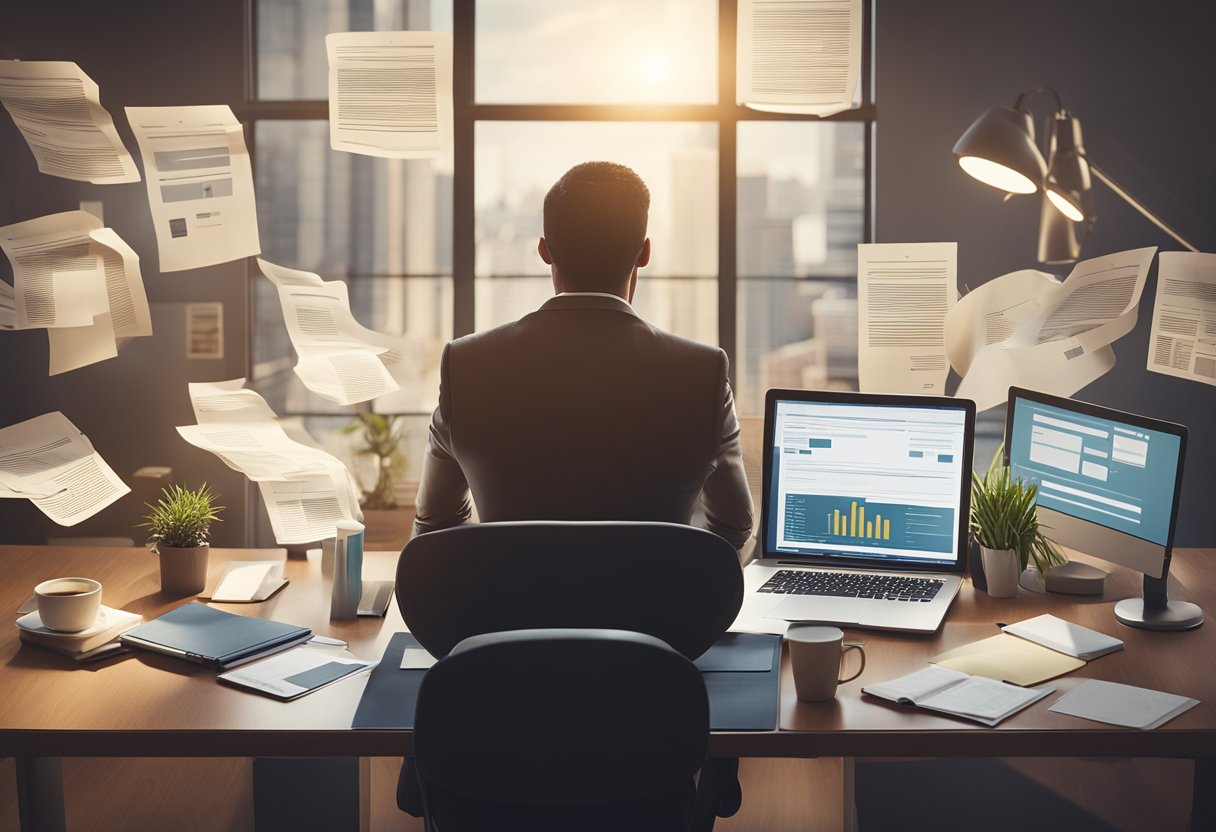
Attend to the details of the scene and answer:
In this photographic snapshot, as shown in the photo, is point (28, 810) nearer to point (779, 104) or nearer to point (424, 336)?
point (424, 336)

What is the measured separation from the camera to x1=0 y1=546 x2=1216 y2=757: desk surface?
1.45 metres

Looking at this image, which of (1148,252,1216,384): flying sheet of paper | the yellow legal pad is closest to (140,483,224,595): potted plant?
the yellow legal pad

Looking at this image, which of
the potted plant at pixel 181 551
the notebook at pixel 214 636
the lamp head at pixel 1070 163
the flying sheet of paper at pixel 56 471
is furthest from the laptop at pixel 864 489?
the flying sheet of paper at pixel 56 471

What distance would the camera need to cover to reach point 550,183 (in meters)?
3.36

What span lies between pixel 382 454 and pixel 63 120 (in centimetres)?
127

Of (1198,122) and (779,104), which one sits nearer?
(779,104)

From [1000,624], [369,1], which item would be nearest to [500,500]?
[1000,624]

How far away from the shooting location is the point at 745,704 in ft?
4.98

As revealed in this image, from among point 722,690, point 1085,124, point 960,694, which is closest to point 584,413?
point 722,690

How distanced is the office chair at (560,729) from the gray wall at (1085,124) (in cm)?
234

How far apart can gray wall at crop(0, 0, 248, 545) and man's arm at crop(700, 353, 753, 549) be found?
6.58 ft

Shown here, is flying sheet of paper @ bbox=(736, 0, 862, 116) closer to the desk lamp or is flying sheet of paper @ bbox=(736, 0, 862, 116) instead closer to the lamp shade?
the desk lamp

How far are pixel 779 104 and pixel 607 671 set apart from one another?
2.16m

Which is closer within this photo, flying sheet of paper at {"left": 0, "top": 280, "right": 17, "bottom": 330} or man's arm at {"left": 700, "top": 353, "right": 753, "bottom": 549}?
man's arm at {"left": 700, "top": 353, "right": 753, "bottom": 549}
